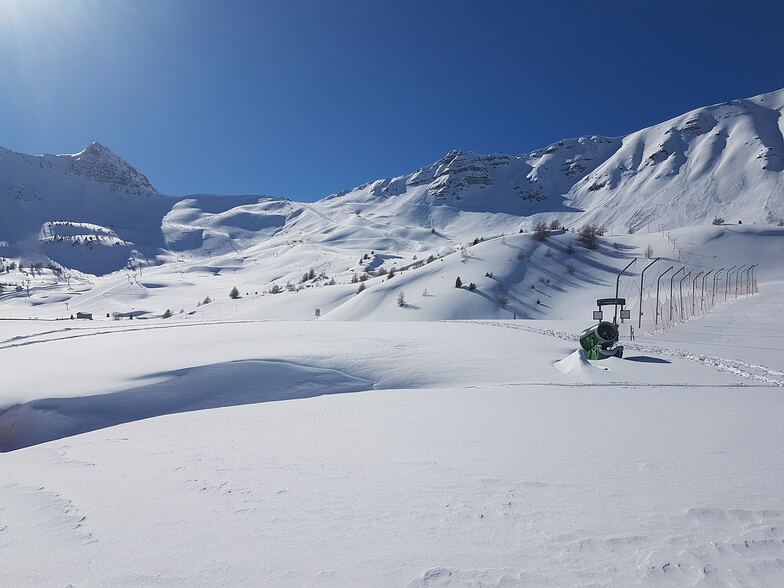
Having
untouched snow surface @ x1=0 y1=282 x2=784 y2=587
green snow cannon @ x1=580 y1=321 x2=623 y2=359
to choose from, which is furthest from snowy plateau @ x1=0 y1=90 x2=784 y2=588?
green snow cannon @ x1=580 y1=321 x2=623 y2=359

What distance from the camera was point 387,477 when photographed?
5.01 metres

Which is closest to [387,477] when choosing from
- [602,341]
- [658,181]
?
[602,341]

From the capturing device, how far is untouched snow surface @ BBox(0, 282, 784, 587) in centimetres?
340

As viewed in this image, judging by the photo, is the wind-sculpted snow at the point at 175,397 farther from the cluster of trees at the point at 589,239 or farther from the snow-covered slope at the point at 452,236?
the cluster of trees at the point at 589,239

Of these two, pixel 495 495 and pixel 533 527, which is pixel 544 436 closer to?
pixel 495 495

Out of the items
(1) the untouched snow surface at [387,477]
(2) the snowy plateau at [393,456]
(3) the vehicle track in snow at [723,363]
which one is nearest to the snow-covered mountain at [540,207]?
(3) the vehicle track in snow at [723,363]

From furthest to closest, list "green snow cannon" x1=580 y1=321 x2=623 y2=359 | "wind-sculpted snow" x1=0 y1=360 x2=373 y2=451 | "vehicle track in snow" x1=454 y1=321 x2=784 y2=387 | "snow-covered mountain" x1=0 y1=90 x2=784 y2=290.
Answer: "snow-covered mountain" x1=0 y1=90 x2=784 y2=290 → "green snow cannon" x1=580 y1=321 x2=623 y2=359 → "vehicle track in snow" x1=454 y1=321 x2=784 y2=387 → "wind-sculpted snow" x1=0 y1=360 x2=373 y2=451

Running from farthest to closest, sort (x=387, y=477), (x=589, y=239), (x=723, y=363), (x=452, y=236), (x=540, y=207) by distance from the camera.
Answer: (x=540, y=207) → (x=452, y=236) → (x=589, y=239) → (x=723, y=363) → (x=387, y=477)

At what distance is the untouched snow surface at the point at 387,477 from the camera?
134 inches

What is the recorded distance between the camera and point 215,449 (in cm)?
617

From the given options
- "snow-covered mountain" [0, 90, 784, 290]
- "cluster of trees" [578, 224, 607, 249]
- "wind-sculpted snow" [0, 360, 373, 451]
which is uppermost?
"snow-covered mountain" [0, 90, 784, 290]

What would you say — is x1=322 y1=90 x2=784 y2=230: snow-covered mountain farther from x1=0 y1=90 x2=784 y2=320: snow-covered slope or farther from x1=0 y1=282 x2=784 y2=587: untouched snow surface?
x1=0 y1=282 x2=784 y2=587: untouched snow surface

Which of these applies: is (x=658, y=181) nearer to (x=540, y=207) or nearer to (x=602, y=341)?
(x=540, y=207)

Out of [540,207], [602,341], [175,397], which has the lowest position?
[175,397]
